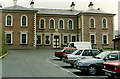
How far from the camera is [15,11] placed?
151 feet

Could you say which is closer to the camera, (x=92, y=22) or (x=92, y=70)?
(x=92, y=70)

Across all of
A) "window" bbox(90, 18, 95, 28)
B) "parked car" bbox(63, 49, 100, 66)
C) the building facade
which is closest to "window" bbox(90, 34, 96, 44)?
the building facade

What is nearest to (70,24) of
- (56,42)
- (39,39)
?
(56,42)

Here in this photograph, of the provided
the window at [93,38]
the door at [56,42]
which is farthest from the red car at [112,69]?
the door at [56,42]


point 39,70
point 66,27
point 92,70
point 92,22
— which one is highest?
point 92,22

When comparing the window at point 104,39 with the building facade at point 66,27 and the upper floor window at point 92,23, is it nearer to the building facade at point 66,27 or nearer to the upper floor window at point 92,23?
the building facade at point 66,27

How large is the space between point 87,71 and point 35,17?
33.8 m

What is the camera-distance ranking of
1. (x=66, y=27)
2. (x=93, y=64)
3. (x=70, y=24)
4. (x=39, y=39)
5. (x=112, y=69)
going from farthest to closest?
(x=70, y=24) < (x=66, y=27) < (x=39, y=39) < (x=93, y=64) < (x=112, y=69)

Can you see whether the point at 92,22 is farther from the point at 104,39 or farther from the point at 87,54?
the point at 87,54

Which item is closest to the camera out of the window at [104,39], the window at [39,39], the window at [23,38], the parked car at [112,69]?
the parked car at [112,69]

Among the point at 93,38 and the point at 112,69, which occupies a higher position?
the point at 93,38

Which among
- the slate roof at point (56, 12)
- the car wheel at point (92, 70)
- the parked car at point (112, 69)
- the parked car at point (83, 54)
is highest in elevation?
the slate roof at point (56, 12)

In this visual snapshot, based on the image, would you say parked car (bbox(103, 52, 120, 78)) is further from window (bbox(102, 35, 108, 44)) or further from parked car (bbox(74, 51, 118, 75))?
window (bbox(102, 35, 108, 44))

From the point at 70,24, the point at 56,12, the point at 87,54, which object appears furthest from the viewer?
the point at 56,12
